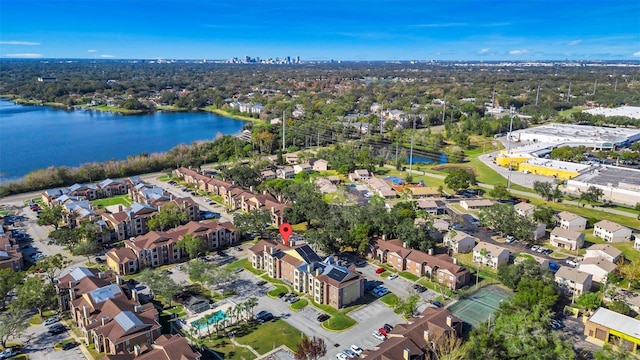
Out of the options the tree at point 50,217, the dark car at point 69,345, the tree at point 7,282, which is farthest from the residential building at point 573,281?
the tree at point 50,217

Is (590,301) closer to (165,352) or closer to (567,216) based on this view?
(567,216)

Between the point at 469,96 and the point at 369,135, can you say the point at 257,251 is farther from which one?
the point at 469,96

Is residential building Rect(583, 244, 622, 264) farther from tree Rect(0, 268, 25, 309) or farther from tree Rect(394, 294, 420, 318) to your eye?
tree Rect(0, 268, 25, 309)

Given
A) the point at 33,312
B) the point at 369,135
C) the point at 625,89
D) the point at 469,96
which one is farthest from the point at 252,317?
the point at 625,89

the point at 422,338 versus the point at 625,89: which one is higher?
the point at 625,89

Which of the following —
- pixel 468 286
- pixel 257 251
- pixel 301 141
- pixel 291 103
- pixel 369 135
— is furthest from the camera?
pixel 291 103

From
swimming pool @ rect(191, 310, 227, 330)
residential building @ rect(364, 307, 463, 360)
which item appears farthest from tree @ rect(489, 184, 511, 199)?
swimming pool @ rect(191, 310, 227, 330)

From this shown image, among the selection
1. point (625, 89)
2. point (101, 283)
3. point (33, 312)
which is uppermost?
point (625, 89)
